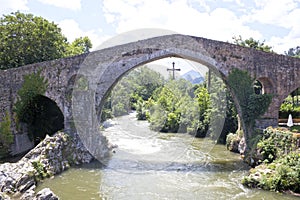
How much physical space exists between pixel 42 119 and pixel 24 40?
5.19 m

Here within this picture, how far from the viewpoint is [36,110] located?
16.8 metres

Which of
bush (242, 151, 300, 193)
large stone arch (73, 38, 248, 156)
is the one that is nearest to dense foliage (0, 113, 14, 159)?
large stone arch (73, 38, 248, 156)

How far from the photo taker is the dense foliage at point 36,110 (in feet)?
51.0

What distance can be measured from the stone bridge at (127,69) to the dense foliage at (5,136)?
382mm

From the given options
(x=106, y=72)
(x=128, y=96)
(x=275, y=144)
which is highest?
(x=106, y=72)

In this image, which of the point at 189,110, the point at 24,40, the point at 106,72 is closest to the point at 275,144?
the point at 106,72

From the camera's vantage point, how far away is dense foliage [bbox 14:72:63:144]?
51.0ft

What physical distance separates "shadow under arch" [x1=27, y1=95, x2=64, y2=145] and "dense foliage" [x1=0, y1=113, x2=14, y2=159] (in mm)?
1123

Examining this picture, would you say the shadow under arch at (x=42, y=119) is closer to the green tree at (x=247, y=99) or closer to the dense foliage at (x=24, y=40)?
the dense foliage at (x=24, y=40)

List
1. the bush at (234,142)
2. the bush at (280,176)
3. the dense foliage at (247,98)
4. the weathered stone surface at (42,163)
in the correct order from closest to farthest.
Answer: the bush at (280,176), the weathered stone surface at (42,163), the dense foliage at (247,98), the bush at (234,142)

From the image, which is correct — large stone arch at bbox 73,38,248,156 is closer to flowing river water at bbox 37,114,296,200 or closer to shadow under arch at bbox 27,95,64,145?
flowing river water at bbox 37,114,296,200

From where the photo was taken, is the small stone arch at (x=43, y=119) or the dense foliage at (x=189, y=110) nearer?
the small stone arch at (x=43, y=119)

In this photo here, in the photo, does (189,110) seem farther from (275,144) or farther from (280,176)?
(280,176)

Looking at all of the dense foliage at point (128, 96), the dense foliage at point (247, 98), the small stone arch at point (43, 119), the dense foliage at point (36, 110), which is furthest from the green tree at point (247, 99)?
the dense foliage at point (128, 96)
